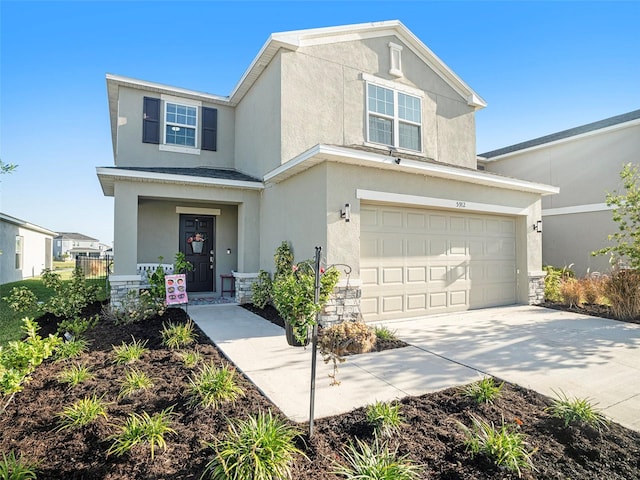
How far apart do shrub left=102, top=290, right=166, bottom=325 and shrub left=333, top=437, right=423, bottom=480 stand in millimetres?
6458

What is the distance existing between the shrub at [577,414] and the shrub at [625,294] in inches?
265

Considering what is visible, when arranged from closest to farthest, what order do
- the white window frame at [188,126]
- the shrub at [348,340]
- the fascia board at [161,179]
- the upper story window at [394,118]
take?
the shrub at [348,340] < the fascia board at [161,179] < the upper story window at [394,118] < the white window frame at [188,126]

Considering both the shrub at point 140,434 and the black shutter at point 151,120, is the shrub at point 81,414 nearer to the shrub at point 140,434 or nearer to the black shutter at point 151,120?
the shrub at point 140,434

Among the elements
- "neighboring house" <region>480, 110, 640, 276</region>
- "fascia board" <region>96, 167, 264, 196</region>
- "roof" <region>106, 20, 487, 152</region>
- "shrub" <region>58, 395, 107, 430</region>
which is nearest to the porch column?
"fascia board" <region>96, 167, 264, 196</region>


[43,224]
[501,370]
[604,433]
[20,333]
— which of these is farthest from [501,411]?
[43,224]

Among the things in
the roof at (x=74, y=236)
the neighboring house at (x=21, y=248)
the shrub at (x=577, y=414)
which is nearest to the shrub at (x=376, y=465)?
the shrub at (x=577, y=414)

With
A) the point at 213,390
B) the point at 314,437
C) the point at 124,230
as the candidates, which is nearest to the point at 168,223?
the point at 124,230

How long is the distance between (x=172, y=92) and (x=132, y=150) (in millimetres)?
2230

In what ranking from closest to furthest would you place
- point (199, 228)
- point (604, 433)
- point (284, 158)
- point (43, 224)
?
1. point (604, 433)
2. point (284, 158)
3. point (199, 228)
4. point (43, 224)

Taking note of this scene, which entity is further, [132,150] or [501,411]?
[132,150]

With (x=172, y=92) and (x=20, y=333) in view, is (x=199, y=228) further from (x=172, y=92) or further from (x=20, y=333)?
→ (x=20, y=333)

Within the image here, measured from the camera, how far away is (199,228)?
11.3 metres

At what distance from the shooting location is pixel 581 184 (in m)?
13.8

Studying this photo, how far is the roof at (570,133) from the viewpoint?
12682 mm
